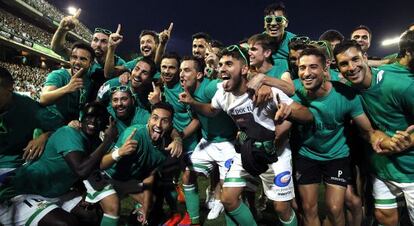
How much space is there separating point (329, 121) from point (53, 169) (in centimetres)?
282

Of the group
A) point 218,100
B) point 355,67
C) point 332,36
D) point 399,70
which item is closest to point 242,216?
point 218,100

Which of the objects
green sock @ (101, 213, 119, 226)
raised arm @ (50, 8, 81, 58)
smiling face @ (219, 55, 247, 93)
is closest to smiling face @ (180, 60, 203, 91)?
smiling face @ (219, 55, 247, 93)

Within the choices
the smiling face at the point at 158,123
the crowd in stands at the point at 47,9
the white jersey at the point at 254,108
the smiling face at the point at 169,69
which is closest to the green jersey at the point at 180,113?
the smiling face at the point at 169,69

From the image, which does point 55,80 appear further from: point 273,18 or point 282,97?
point 273,18

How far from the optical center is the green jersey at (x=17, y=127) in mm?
3297

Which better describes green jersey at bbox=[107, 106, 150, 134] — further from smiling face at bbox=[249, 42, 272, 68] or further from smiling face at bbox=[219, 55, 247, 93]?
smiling face at bbox=[249, 42, 272, 68]

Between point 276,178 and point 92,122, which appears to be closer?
point 276,178

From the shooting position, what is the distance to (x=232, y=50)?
3.69m

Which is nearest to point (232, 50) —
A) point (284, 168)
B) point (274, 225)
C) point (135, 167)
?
point (284, 168)

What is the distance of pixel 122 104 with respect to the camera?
4.37m

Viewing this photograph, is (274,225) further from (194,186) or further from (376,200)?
(376,200)

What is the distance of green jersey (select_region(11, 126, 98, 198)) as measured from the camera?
130 inches

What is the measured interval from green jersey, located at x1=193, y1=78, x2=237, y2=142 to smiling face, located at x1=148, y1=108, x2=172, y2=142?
590 mm

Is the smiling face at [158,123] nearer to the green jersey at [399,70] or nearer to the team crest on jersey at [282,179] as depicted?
the team crest on jersey at [282,179]
